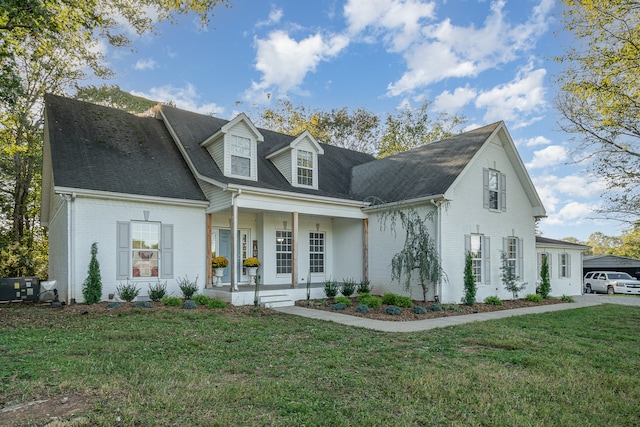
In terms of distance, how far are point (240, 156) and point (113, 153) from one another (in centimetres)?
393

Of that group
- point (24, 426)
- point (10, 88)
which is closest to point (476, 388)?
point (24, 426)

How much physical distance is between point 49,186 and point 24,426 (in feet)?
46.2

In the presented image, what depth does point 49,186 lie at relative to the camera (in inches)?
578

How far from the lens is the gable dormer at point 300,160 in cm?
1470

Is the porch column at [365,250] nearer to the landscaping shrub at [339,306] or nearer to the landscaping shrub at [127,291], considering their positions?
the landscaping shrub at [339,306]

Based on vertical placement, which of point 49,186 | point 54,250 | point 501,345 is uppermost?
point 49,186

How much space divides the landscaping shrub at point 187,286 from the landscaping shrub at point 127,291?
1.22m

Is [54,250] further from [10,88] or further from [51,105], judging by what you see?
[10,88]

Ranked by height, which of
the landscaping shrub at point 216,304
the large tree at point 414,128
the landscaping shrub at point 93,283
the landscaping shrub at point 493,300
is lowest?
the landscaping shrub at point 493,300

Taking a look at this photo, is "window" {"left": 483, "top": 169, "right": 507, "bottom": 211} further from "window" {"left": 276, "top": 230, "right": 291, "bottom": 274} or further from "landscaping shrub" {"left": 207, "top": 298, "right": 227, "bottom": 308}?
"landscaping shrub" {"left": 207, "top": 298, "right": 227, "bottom": 308}

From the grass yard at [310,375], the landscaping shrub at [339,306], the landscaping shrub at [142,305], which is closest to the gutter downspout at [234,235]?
the landscaping shrub at [142,305]

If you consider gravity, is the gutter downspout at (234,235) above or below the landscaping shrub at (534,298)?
above

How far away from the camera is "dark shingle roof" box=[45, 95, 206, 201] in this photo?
11.1 metres

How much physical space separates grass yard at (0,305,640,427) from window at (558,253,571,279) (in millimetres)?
12369
